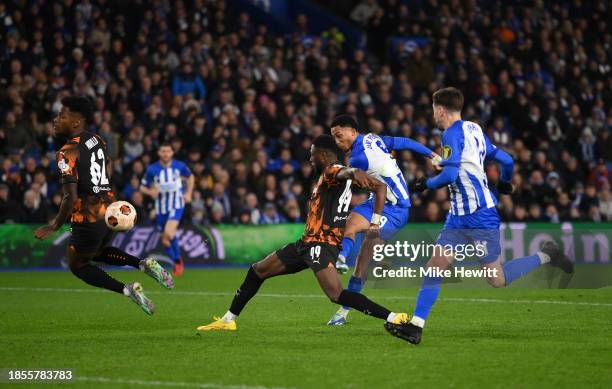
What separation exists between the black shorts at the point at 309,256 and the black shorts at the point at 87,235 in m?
2.11

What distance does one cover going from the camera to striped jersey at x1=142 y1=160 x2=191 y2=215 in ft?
60.7

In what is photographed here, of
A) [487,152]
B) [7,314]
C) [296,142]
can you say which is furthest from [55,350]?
[296,142]

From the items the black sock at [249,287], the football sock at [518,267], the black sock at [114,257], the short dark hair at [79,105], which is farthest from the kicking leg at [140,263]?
the football sock at [518,267]

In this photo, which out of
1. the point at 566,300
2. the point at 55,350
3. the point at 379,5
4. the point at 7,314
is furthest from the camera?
the point at 379,5

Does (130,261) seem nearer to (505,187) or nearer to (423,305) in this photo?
(423,305)

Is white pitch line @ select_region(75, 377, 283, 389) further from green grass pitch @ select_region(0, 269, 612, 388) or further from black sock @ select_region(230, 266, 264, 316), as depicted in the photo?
black sock @ select_region(230, 266, 264, 316)

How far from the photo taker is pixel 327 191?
966cm

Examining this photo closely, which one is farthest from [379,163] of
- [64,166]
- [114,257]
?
[64,166]

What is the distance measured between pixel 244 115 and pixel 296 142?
128cm

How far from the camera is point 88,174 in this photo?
1076 centimetres

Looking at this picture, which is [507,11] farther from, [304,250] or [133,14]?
[304,250]

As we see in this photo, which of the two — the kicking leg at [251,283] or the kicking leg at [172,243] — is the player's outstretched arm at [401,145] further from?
the kicking leg at [172,243]

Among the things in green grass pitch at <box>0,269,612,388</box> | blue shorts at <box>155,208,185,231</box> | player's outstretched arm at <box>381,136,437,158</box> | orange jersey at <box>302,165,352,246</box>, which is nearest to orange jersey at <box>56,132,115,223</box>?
green grass pitch at <box>0,269,612,388</box>

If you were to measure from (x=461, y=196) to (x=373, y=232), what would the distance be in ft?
4.38
